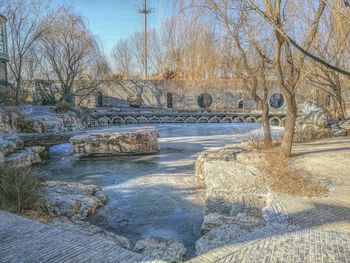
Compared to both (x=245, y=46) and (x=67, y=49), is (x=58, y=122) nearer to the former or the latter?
(x=67, y=49)

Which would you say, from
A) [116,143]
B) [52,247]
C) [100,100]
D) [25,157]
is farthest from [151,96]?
[52,247]

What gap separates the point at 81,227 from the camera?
5.16 m

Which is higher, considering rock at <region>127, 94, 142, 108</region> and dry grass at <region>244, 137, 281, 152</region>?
rock at <region>127, 94, 142, 108</region>

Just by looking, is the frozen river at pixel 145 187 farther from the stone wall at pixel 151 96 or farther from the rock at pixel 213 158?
the stone wall at pixel 151 96

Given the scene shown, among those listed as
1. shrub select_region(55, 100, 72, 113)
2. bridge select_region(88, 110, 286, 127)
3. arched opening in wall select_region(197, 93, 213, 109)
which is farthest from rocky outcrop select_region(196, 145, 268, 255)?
arched opening in wall select_region(197, 93, 213, 109)

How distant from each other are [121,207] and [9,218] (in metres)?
2.64

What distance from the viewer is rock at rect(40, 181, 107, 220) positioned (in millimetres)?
5980

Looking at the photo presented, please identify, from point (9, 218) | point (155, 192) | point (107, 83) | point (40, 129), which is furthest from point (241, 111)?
point (9, 218)

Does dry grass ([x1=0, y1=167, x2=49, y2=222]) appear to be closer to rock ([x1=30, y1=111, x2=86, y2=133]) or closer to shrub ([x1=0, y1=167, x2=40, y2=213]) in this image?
shrub ([x1=0, y1=167, x2=40, y2=213])

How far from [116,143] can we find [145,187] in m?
4.82

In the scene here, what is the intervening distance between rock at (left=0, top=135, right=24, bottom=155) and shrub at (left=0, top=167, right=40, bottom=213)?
5107 mm

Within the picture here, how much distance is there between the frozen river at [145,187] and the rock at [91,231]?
385mm

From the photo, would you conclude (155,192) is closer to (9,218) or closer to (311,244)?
(9,218)

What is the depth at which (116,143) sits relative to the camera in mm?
12656
